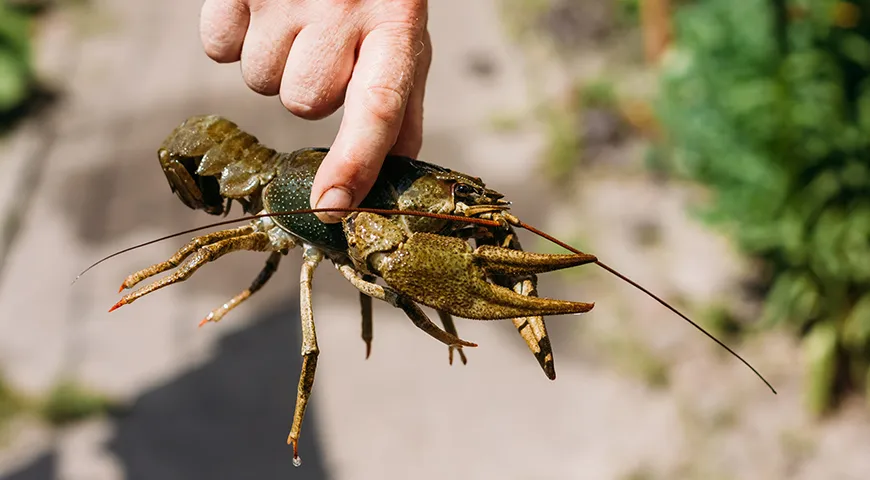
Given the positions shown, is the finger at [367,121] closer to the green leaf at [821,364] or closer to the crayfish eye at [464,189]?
the crayfish eye at [464,189]

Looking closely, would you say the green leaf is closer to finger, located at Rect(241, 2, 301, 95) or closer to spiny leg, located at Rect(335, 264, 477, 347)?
spiny leg, located at Rect(335, 264, 477, 347)

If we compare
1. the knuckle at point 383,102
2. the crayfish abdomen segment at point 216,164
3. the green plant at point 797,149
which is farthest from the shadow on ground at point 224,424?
the knuckle at point 383,102

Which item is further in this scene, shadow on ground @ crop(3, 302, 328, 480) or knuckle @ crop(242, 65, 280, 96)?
shadow on ground @ crop(3, 302, 328, 480)

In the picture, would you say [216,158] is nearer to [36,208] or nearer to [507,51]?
[36,208]

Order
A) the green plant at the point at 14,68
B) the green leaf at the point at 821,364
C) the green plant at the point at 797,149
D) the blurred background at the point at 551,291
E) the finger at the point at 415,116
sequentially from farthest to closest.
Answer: the green plant at the point at 14,68 < the green leaf at the point at 821,364 < the blurred background at the point at 551,291 < the green plant at the point at 797,149 < the finger at the point at 415,116

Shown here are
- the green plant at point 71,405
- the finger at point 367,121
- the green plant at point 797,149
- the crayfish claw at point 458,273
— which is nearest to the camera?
the crayfish claw at point 458,273

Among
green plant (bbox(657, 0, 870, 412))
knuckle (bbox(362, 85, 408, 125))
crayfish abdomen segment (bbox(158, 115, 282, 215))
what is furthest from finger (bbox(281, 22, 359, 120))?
green plant (bbox(657, 0, 870, 412))
